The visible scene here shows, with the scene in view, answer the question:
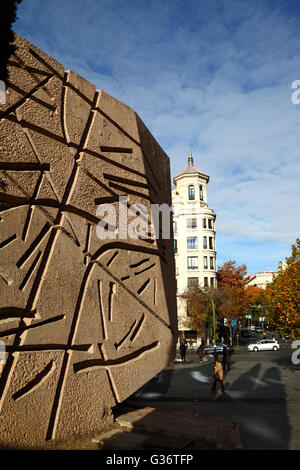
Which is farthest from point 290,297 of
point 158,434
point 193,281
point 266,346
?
point 193,281

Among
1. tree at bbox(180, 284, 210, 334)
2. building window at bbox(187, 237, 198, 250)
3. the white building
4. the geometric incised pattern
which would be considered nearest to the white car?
tree at bbox(180, 284, 210, 334)

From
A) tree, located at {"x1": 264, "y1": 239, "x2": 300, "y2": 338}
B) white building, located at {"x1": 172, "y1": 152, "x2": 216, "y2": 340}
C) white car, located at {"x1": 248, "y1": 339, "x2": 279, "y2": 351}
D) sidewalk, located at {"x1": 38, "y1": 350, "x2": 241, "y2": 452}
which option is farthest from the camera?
white building, located at {"x1": 172, "y1": 152, "x2": 216, "y2": 340}

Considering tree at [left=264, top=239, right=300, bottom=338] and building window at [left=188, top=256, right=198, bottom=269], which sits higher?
building window at [left=188, top=256, right=198, bottom=269]

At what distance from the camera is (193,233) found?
4381 centimetres

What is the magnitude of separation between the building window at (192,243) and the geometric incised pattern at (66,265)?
113 ft

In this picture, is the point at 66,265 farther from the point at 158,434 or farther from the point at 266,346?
the point at 266,346

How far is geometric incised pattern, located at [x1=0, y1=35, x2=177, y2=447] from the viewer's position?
6.00m

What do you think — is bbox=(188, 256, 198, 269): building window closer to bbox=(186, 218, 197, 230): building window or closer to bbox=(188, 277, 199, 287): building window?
bbox=(188, 277, 199, 287): building window

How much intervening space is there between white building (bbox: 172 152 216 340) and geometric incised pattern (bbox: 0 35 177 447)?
34007 mm

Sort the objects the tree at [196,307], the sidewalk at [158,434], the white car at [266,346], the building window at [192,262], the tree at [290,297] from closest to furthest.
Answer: the sidewalk at [158,434], the tree at [290,297], the white car at [266,346], the tree at [196,307], the building window at [192,262]

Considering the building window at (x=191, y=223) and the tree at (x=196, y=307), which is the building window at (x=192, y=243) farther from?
the tree at (x=196, y=307)

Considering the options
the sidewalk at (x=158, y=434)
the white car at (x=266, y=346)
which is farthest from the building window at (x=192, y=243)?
the sidewalk at (x=158, y=434)

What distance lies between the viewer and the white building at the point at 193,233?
42969 millimetres
